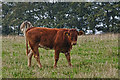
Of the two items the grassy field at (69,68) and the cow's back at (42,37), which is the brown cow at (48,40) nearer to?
the cow's back at (42,37)

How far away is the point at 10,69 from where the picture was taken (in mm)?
7461

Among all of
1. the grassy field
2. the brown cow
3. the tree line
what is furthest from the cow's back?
the tree line

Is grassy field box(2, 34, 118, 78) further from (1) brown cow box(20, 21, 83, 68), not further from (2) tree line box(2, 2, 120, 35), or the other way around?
(2) tree line box(2, 2, 120, 35)

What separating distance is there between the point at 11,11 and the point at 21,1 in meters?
2.41

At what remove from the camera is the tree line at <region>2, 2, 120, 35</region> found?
28312 mm

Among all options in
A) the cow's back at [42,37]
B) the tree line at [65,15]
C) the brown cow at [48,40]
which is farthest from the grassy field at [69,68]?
the tree line at [65,15]

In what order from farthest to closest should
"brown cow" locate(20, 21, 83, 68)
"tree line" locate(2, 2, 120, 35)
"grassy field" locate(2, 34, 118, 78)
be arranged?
"tree line" locate(2, 2, 120, 35) → "brown cow" locate(20, 21, 83, 68) → "grassy field" locate(2, 34, 118, 78)

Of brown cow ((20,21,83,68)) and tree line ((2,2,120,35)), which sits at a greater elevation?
brown cow ((20,21,83,68))

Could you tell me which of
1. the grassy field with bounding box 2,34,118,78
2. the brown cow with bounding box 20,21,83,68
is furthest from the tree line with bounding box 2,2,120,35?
the brown cow with bounding box 20,21,83,68

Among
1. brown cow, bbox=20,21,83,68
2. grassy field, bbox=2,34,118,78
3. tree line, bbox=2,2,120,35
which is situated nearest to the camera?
grassy field, bbox=2,34,118,78

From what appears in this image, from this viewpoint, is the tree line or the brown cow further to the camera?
the tree line

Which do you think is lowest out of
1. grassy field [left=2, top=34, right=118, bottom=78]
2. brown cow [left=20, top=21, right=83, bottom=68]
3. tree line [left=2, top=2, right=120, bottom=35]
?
tree line [left=2, top=2, right=120, bottom=35]

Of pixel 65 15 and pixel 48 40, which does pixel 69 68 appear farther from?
pixel 65 15

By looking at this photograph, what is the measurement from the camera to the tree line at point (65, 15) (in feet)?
92.9
